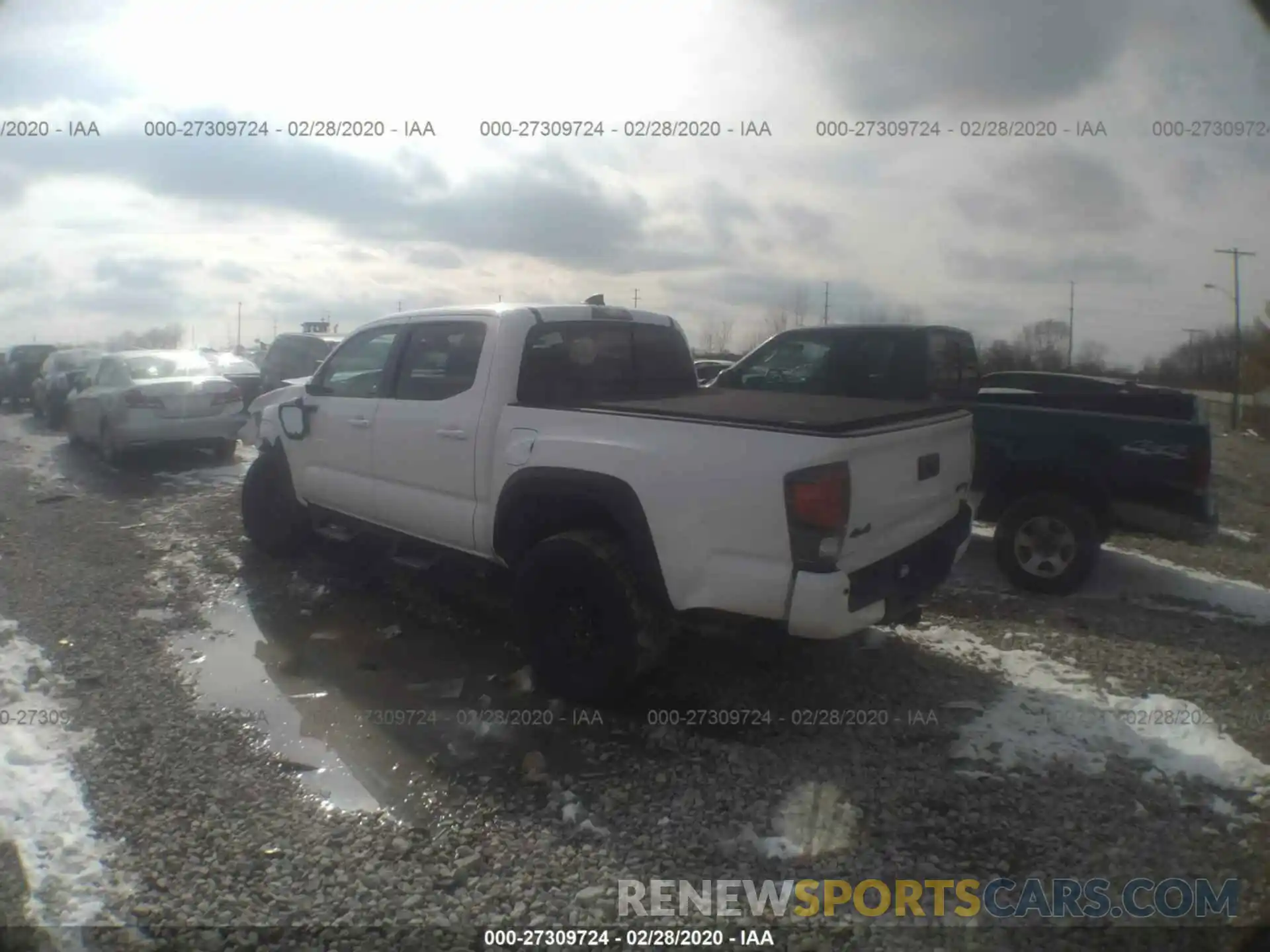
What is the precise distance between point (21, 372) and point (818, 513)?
2289 cm

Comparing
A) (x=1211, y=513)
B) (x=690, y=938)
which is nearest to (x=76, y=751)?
(x=690, y=938)

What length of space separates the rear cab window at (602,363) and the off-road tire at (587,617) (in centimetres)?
87

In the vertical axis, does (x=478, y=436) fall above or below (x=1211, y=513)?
above

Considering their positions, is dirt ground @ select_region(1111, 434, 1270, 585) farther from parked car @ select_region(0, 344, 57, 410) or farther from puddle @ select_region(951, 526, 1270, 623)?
parked car @ select_region(0, 344, 57, 410)

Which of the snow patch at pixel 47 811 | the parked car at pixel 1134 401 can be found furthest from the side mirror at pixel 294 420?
the parked car at pixel 1134 401

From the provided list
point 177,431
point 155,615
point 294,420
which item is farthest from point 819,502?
point 177,431

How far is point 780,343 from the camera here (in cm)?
778

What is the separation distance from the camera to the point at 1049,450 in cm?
608

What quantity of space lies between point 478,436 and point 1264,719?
405 centimetres

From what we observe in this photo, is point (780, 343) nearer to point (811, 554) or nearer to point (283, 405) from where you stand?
point (283, 405)

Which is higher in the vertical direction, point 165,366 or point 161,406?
point 165,366

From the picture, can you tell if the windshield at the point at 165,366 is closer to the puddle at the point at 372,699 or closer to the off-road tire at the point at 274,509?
the off-road tire at the point at 274,509

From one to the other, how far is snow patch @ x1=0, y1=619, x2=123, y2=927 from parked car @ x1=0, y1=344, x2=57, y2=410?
63.1 feet

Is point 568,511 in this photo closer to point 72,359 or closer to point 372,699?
point 372,699
